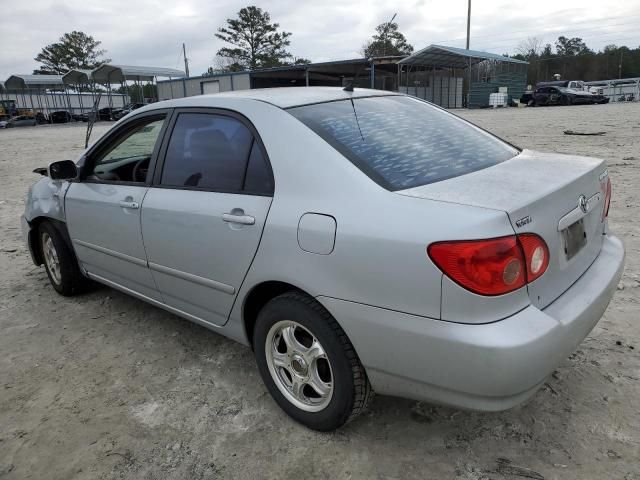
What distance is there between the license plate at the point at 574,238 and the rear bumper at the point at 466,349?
A: 6.4 inches

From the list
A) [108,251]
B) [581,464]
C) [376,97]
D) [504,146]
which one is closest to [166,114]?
[108,251]

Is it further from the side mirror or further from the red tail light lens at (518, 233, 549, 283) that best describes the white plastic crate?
the red tail light lens at (518, 233, 549, 283)

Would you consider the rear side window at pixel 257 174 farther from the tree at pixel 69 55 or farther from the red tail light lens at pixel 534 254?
the tree at pixel 69 55

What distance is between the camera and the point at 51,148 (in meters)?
18.5

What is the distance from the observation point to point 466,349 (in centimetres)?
178

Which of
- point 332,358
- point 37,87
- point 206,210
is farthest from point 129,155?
point 37,87

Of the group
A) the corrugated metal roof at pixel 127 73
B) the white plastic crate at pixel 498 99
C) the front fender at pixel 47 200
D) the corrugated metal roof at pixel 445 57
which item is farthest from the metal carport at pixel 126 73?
the front fender at pixel 47 200

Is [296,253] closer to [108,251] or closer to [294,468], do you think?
[294,468]

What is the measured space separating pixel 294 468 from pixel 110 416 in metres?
1.05

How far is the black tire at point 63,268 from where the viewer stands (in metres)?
3.96

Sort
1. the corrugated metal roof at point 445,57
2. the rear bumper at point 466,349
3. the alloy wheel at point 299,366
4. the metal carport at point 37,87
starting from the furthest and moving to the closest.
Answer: the metal carport at point 37,87
the corrugated metal roof at point 445,57
the alloy wheel at point 299,366
the rear bumper at point 466,349

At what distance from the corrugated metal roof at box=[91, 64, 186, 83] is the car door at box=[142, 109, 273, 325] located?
126 feet

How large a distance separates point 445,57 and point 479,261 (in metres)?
40.8

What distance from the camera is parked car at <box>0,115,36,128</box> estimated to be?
4106 cm
